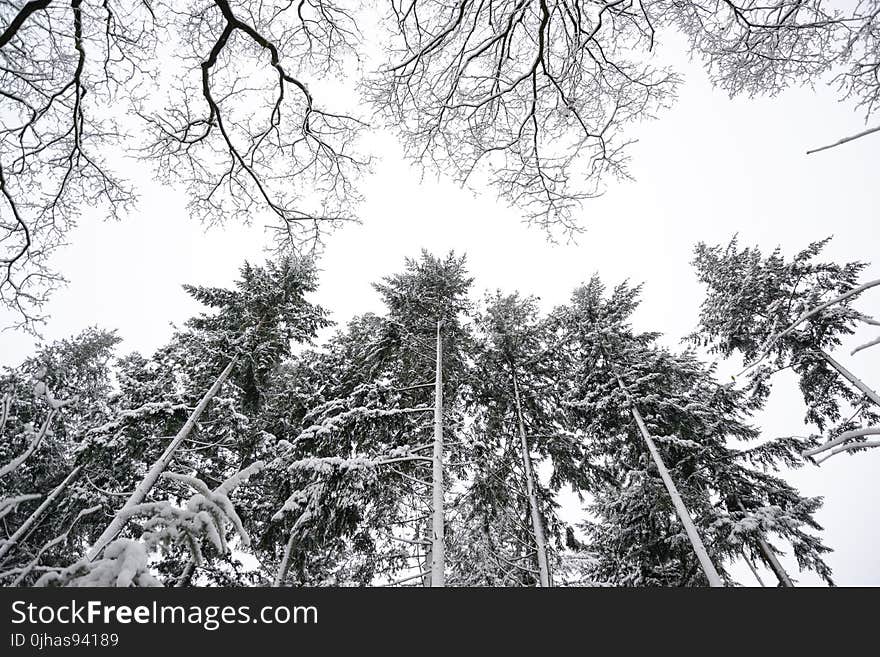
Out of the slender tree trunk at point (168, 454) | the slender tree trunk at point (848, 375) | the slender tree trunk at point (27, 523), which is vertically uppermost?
the slender tree trunk at point (848, 375)

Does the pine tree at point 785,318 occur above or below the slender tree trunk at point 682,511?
above

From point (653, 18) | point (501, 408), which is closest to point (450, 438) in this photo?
point (501, 408)

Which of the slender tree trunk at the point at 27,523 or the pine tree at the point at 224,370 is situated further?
the pine tree at the point at 224,370

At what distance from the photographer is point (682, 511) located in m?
7.27

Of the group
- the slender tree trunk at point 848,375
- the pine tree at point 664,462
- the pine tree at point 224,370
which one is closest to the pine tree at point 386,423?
the pine tree at point 224,370

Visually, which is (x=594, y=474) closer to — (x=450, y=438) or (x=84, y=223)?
(x=450, y=438)

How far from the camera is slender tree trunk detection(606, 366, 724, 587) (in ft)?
22.2

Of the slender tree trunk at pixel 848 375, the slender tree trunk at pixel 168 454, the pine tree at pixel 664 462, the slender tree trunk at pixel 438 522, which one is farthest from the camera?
the slender tree trunk at pixel 848 375

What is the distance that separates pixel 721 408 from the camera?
9.73m

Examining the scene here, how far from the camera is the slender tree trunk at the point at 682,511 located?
22.2 ft

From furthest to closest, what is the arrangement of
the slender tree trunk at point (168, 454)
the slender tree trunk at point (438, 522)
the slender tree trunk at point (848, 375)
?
1. the slender tree trunk at point (848, 375)
2. the slender tree trunk at point (168, 454)
3. the slender tree trunk at point (438, 522)

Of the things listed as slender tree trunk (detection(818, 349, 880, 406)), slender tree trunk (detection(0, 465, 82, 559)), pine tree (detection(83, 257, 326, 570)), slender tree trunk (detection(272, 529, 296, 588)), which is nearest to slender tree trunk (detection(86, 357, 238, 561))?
pine tree (detection(83, 257, 326, 570))

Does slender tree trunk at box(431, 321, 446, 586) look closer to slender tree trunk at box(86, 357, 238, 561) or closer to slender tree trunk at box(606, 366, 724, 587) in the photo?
slender tree trunk at box(86, 357, 238, 561)

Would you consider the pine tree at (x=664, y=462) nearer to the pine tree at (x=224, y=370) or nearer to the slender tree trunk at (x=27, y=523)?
the pine tree at (x=224, y=370)
